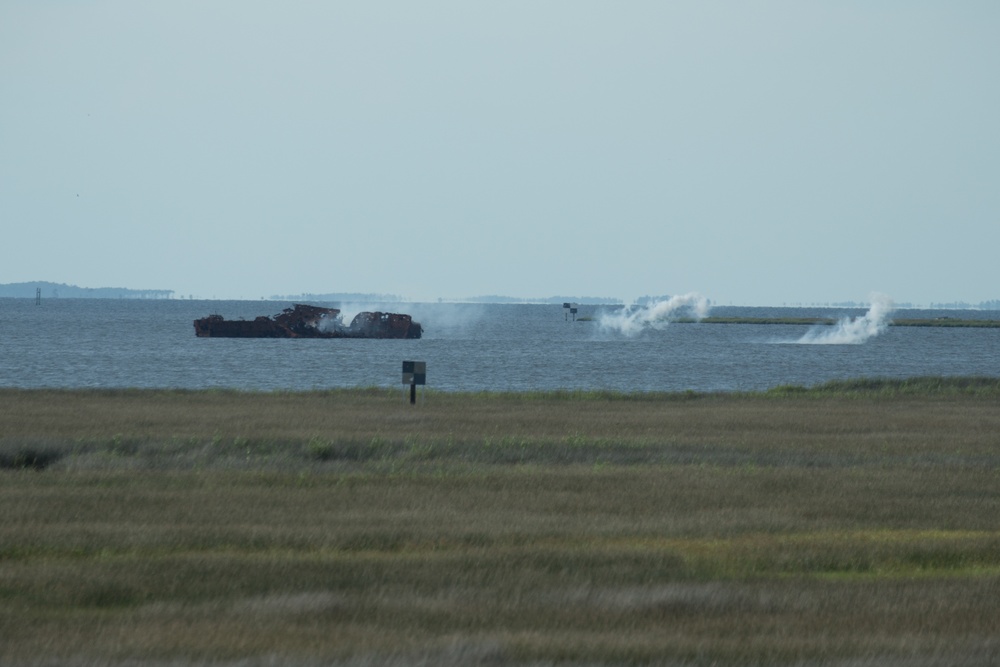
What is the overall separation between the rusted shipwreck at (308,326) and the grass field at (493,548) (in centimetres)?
9696

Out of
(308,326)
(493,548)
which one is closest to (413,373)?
(493,548)

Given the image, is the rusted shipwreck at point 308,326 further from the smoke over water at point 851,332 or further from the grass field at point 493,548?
the grass field at point 493,548

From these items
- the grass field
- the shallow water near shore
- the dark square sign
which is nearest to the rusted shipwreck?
the shallow water near shore

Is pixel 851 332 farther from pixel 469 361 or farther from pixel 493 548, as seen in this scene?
pixel 493 548

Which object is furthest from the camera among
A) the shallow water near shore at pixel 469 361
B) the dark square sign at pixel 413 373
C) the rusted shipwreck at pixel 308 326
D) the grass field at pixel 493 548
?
the rusted shipwreck at pixel 308 326

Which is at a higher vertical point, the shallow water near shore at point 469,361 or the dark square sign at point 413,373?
the dark square sign at point 413,373

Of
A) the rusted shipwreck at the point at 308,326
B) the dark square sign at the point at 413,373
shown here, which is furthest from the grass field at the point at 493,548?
the rusted shipwreck at the point at 308,326

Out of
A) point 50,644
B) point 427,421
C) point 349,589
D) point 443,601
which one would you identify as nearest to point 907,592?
point 443,601

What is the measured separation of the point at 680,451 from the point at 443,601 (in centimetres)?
1377

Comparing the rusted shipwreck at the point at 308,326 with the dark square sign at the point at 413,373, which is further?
the rusted shipwreck at the point at 308,326

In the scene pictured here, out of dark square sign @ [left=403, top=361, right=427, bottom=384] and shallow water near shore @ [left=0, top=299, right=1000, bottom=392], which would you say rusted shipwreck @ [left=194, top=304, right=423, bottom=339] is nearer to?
shallow water near shore @ [left=0, top=299, right=1000, bottom=392]

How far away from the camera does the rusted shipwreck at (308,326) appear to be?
12375 centimetres

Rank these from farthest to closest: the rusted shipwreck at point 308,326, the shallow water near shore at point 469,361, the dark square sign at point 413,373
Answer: the rusted shipwreck at point 308,326 < the shallow water near shore at point 469,361 < the dark square sign at point 413,373

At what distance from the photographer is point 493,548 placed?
43.6ft
